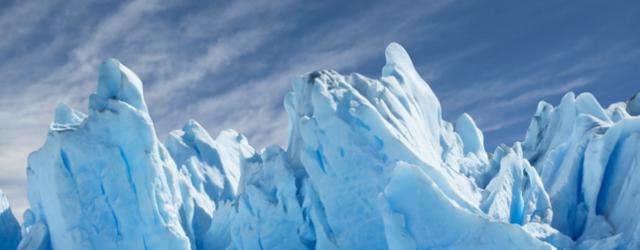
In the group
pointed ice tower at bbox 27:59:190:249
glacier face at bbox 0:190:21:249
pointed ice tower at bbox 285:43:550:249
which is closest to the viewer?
pointed ice tower at bbox 285:43:550:249

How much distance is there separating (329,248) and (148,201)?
4.27 meters

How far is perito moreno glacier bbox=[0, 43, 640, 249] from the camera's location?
13297mm

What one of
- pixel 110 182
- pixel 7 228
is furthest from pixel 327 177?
pixel 7 228

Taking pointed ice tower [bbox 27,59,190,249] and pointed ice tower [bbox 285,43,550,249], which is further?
pointed ice tower [bbox 27,59,190,249]

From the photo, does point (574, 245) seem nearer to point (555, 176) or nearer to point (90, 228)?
point (555, 176)

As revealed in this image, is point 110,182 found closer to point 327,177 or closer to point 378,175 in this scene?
point 327,177

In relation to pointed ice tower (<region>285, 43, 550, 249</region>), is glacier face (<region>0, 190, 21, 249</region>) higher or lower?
higher

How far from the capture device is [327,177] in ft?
44.9

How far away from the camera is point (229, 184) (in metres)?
21.4

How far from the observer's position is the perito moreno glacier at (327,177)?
13297 millimetres

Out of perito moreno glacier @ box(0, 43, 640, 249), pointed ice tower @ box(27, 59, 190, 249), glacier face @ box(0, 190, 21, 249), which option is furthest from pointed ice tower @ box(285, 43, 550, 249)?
glacier face @ box(0, 190, 21, 249)

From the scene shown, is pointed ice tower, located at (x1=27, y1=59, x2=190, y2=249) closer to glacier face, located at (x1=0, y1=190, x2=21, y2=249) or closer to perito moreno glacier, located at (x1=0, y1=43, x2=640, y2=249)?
perito moreno glacier, located at (x1=0, y1=43, x2=640, y2=249)

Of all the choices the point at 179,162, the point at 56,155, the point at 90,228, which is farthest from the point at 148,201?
the point at 179,162

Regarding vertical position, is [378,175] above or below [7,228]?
below
